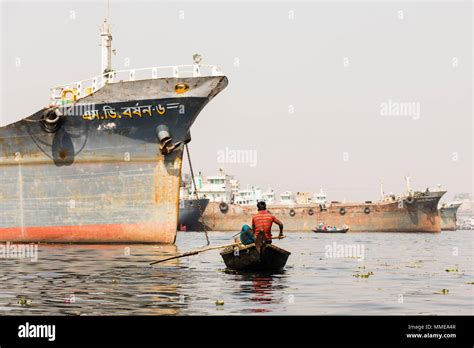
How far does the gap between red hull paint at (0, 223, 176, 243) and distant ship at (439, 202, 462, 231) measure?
96.6 metres

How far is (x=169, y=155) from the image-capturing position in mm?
39531

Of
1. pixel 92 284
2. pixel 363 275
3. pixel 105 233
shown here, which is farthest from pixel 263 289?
pixel 105 233

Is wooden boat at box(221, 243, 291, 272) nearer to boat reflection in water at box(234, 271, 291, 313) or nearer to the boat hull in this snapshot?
boat reflection in water at box(234, 271, 291, 313)

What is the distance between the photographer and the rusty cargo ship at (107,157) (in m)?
38.7

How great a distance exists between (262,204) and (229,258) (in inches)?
94.8

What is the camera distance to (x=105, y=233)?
39.8 metres

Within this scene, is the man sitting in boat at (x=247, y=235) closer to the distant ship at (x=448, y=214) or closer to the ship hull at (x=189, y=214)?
the ship hull at (x=189, y=214)

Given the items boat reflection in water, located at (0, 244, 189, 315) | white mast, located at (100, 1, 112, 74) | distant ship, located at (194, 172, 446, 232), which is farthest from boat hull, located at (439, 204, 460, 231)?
boat reflection in water, located at (0, 244, 189, 315)

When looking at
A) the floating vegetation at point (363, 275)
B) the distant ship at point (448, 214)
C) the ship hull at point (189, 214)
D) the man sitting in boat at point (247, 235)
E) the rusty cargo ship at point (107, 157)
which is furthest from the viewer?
the distant ship at point (448, 214)

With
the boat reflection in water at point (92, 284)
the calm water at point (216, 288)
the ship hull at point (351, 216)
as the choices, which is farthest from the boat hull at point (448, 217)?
the boat reflection in water at point (92, 284)

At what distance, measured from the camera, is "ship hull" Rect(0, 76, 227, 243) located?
38719mm

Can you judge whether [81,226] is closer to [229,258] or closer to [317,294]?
[229,258]

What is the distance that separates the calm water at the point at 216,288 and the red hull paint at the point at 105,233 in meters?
8.62
